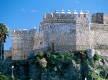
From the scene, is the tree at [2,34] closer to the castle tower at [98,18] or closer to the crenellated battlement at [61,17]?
the crenellated battlement at [61,17]

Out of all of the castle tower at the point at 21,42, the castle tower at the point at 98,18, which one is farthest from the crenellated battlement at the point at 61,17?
the castle tower at the point at 21,42

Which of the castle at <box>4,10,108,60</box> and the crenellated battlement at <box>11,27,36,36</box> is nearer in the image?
the castle at <box>4,10,108,60</box>

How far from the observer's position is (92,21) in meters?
129

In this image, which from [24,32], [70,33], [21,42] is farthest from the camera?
[24,32]

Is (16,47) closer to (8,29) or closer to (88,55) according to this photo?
(8,29)

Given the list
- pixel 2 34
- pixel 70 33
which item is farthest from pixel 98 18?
pixel 2 34

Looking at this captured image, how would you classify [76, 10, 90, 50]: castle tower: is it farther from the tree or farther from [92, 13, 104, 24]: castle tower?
the tree

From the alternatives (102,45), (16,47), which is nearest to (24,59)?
(16,47)

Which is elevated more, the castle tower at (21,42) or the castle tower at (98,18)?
the castle tower at (98,18)

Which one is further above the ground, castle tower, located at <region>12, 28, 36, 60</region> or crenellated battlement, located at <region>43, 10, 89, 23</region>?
crenellated battlement, located at <region>43, 10, 89, 23</region>

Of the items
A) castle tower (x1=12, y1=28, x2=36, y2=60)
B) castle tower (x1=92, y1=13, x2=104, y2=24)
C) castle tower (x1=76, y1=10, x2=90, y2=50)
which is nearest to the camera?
castle tower (x1=76, y1=10, x2=90, y2=50)

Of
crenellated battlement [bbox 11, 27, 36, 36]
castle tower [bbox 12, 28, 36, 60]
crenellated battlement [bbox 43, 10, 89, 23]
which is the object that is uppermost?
crenellated battlement [bbox 43, 10, 89, 23]

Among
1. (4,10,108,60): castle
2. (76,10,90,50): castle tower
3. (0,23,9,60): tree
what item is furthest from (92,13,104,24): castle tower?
(0,23,9,60): tree

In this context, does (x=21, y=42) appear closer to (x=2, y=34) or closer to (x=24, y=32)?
(x=24, y=32)
